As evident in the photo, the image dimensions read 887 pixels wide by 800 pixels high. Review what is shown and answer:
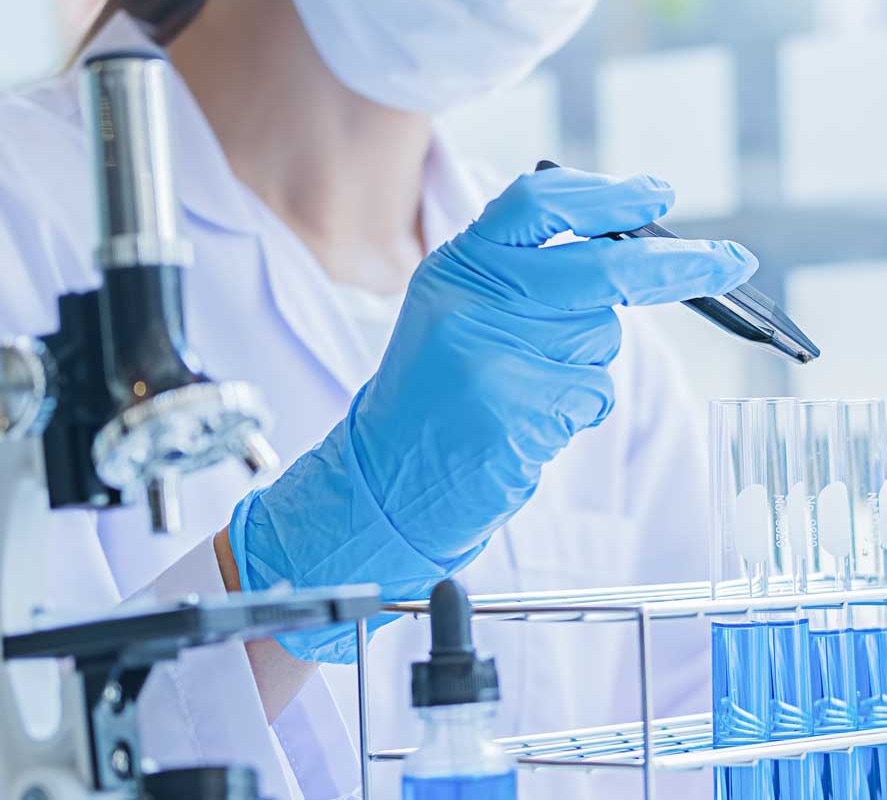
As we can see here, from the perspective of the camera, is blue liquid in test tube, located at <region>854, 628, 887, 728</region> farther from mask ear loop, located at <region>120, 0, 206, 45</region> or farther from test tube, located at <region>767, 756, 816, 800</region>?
mask ear loop, located at <region>120, 0, 206, 45</region>

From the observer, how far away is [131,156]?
0.58 metres

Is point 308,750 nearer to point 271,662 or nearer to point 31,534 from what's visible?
point 271,662

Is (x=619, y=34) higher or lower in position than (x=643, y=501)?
higher

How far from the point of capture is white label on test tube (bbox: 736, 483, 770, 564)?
942 mm

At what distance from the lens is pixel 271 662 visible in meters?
1.09

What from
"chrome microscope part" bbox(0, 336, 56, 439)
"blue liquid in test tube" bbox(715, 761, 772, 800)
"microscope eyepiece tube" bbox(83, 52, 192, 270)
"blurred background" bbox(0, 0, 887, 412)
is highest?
"blurred background" bbox(0, 0, 887, 412)

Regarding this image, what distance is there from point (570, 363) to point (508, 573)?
538 mm

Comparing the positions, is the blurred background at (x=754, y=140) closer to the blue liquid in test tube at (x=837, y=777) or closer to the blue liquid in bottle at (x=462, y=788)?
the blue liquid in test tube at (x=837, y=777)

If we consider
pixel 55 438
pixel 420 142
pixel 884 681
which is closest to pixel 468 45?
pixel 420 142

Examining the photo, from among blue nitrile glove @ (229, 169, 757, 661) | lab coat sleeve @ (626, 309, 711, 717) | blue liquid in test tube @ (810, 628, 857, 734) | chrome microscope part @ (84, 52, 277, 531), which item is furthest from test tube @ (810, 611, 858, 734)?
lab coat sleeve @ (626, 309, 711, 717)

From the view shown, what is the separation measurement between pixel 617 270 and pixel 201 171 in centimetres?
69

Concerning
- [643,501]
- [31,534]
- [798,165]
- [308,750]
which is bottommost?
[308,750]

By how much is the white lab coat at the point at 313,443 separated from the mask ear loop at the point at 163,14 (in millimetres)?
70

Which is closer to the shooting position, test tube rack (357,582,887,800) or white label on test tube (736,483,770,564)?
test tube rack (357,582,887,800)
